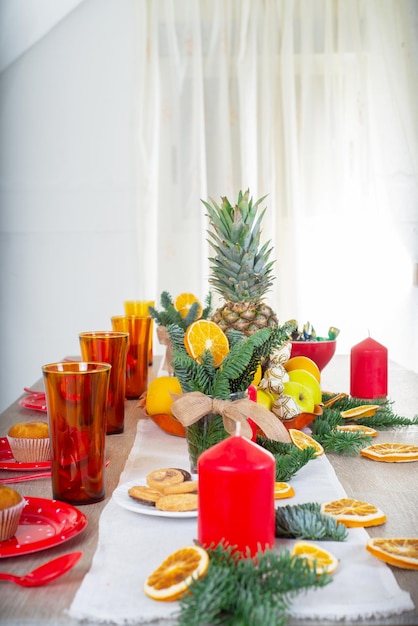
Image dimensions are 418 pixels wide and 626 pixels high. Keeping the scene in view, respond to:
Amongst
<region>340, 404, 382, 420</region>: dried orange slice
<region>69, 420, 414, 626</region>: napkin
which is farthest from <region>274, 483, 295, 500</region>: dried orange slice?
<region>340, 404, 382, 420</region>: dried orange slice

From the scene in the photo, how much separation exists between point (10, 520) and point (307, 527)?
0.29m

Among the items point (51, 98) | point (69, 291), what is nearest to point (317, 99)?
point (51, 98)

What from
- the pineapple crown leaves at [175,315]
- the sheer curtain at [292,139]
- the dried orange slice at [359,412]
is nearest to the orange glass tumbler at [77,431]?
the dried orange slice at [359,412]

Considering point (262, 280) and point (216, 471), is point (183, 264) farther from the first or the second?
point (216, 471)

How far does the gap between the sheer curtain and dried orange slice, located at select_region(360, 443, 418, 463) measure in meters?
2.66

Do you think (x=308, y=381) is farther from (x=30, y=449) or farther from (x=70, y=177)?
(x=70, y=177)

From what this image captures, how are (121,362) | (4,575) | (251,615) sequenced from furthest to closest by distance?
(121,362), (4,575), (251,615)

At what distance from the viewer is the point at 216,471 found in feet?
2.22

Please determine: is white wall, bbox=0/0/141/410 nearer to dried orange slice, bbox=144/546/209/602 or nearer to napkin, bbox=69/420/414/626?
napkin, bbox=69/420/414/626

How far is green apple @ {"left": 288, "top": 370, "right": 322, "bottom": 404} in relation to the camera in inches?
50.3

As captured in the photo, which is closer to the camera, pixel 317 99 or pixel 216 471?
pixel 216 471

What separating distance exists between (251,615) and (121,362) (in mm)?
714

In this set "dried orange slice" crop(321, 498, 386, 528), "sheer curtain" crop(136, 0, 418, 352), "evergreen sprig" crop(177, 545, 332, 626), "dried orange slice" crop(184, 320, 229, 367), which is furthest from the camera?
"sheer curtain" crop(136, 0, 418, 352)

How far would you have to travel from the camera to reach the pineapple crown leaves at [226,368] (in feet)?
3.00
